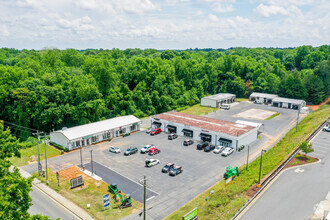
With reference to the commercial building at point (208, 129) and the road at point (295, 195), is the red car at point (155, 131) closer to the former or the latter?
the commercial building at point (208, 129)

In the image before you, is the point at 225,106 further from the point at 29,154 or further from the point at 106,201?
the point at 106,201

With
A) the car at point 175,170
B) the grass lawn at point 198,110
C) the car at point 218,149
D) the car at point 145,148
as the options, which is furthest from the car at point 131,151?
the grass lawn at point 198,110

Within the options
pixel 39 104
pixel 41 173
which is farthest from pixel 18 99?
pixel 41 173

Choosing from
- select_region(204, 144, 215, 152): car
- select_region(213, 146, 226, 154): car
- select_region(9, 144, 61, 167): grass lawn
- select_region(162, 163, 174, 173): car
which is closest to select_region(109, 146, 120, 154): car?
select_region(9, 144, 61, 167): grass lawn

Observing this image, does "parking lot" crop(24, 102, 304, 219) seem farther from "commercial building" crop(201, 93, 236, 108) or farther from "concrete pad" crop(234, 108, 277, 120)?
"commercial building" crop(201, 93, 236, 108)

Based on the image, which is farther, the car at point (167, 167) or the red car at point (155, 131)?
the red car at point (155, 131)

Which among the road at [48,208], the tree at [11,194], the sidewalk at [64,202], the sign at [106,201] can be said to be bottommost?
the road at [48,208]

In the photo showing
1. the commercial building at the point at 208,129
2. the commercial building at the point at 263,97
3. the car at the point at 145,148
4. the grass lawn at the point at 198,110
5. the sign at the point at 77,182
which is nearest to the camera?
the sign at the point at 77,182

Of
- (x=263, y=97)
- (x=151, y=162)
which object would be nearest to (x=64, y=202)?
(x=151, y=162)
